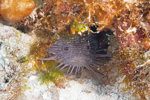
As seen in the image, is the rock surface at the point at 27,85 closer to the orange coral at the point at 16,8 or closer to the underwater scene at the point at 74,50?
Answer: the underwater scene at the point at 74,50

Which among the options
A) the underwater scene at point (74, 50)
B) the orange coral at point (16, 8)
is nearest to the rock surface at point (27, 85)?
the underwater scene at point (74, 50)

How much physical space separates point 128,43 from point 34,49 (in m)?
1.91

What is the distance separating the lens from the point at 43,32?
3305mm

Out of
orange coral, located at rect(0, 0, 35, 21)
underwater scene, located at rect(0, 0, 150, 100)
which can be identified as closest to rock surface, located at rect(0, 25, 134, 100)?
underwater scene, located at rect(0, 0, 150, 100)

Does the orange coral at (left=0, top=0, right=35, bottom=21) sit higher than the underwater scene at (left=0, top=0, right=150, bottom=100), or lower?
higher

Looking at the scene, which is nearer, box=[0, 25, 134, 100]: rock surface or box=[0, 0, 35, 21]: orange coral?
box=[0, 25, 134, 100]: rock surface

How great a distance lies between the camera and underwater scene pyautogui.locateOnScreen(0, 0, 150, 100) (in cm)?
258

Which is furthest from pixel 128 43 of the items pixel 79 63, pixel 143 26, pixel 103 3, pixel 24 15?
pixel 24 15

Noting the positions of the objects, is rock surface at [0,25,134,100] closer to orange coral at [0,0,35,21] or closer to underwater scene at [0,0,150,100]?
underwater scene at [0,0,150,100]

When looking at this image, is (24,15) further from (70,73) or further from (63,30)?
(70,73)

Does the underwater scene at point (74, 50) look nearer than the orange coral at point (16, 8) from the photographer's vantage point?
Yes

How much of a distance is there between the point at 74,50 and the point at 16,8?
1.40m

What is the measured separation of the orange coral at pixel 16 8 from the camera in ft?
9.00

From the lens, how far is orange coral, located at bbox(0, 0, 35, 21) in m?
2.74
